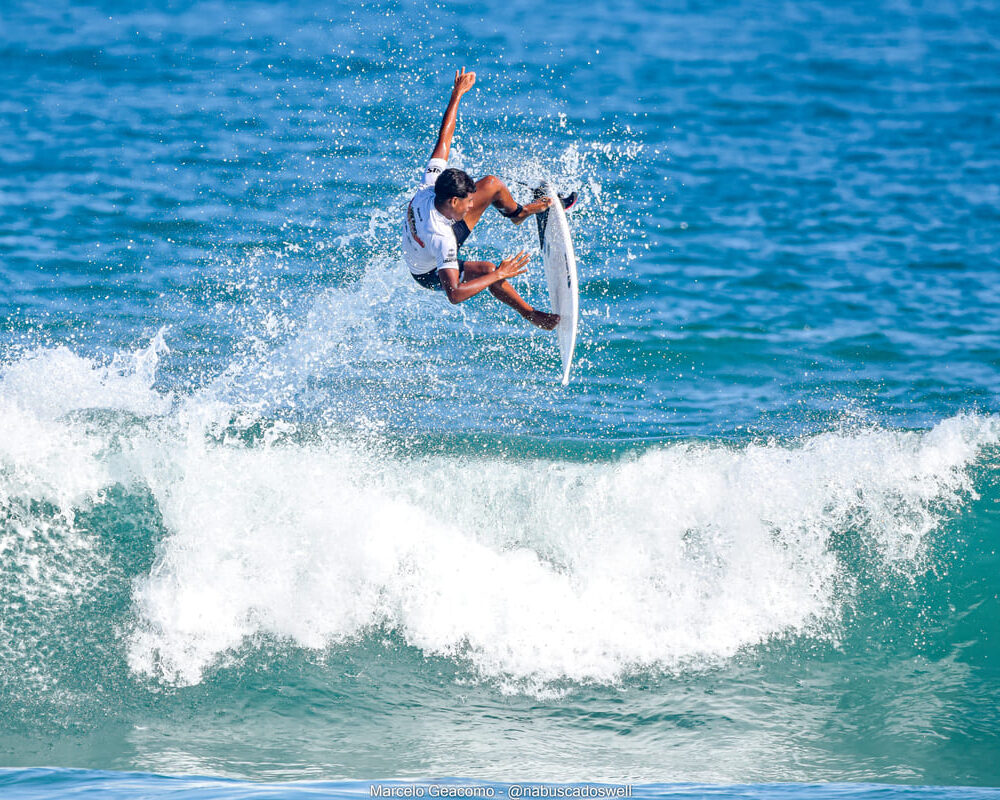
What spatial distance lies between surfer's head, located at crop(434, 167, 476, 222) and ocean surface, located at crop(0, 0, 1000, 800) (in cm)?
196

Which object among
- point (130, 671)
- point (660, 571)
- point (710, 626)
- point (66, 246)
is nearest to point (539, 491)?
point (660, 571)

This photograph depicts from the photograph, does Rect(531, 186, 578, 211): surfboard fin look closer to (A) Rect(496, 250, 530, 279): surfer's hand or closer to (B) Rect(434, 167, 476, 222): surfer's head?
(B) Rect(434, 167, 476, 222): surfer's head

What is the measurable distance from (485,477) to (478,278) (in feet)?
6.70

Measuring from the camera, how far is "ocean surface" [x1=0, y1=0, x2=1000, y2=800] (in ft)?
25.5

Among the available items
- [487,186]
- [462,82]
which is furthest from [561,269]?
[462,82]

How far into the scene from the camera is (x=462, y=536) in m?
9.01

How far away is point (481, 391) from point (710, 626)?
4.00m

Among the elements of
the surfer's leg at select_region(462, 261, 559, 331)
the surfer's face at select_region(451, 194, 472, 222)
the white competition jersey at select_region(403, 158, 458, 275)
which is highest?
the surfer's face at select_region(451, 194, 472, 222)

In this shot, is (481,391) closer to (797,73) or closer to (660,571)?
(660,571)

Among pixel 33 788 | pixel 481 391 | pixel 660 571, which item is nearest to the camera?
pixel 33 788

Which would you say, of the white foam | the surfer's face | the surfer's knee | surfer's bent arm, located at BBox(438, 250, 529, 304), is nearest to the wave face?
the white foam

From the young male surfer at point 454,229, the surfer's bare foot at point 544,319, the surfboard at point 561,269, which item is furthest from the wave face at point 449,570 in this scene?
the young male surfer at point 454,229

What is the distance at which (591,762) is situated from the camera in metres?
7.38

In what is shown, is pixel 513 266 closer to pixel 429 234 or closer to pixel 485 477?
pixel 429 234
